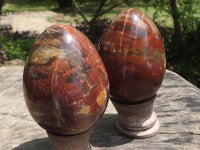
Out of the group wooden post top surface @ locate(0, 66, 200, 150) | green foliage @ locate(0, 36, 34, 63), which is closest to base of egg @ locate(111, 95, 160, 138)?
wooden post top surface @ locate(0, 66, 200, 150)

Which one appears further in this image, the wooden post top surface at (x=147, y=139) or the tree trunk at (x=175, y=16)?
the tree trunk at (x=175, y=16)

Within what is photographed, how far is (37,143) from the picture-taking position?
6.23 ft

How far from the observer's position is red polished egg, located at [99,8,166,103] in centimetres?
159

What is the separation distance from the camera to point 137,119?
184 centimetres

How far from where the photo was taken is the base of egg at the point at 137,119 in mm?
1778

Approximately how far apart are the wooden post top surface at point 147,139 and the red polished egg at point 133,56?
36cm

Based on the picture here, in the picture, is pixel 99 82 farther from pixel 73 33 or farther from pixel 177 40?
pixel 177 40

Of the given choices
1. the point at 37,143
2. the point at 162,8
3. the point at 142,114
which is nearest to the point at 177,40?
the point at 162,8

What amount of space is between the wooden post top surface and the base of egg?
0.16 ft

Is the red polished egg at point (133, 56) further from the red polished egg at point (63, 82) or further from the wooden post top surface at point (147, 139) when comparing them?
the wooden post top surface at point (147, 139)

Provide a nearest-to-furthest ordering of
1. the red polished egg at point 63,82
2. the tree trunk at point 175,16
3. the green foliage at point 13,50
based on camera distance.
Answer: the red polished egg at point 63,82 < the tree trunk at point 175,16 < the green foliage at point 13,50

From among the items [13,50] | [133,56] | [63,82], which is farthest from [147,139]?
[13,50]

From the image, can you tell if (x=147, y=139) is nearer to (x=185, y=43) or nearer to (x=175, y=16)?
(x=175, y=16)

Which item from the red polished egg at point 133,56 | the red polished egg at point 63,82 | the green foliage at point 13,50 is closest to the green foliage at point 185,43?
the green foliage at point 13,50
